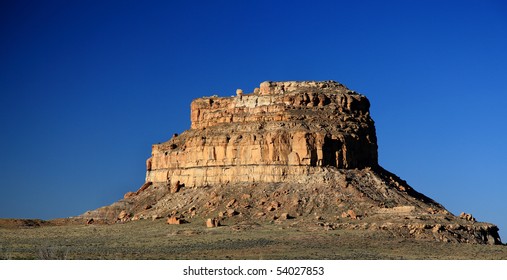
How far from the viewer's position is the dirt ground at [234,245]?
57938 mm

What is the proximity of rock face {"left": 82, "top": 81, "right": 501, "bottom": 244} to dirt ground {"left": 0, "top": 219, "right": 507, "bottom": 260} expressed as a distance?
2.84m

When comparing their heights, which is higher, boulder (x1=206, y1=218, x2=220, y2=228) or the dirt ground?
boulder (x1=206, y1=218, x2=220, y2=228)

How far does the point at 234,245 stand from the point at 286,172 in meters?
20.1

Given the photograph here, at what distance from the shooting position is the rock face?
243 ft

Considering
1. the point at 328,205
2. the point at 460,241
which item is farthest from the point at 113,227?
the point at 460,241

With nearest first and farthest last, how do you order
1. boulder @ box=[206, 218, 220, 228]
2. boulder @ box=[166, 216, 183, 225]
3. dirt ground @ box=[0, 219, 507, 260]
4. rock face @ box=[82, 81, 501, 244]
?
dirt ground @ box=[0, 219, 507, 260] < rock face @ box=[82, 81, 501, 244] < boulder @ box=[206, 218, 220, 228] < boulder @ box=[166, 216, 183, 225]

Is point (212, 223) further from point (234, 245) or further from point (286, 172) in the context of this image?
point (234, 245)

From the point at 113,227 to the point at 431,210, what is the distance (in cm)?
2633

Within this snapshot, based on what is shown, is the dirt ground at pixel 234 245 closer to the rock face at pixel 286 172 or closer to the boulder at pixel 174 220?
the boulder at pixel 174 220

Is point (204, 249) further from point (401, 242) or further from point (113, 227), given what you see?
point (113, 227)

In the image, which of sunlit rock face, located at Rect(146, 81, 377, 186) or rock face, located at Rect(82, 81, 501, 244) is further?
sunlit rock face, located at Rect(146, 81, 377, 186)

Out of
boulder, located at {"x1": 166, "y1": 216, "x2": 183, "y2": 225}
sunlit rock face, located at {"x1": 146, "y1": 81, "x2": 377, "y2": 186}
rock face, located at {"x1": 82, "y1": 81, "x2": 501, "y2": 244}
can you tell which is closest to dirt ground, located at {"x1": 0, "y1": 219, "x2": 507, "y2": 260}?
boulder, located at {"x1": 166, "y1": 216, "x2": 183, "y2": 225}

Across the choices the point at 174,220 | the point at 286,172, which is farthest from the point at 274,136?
the point at 174,220

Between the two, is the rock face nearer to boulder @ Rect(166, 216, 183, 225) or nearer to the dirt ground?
boulder @ Rect(166, 216, 183, 225)
